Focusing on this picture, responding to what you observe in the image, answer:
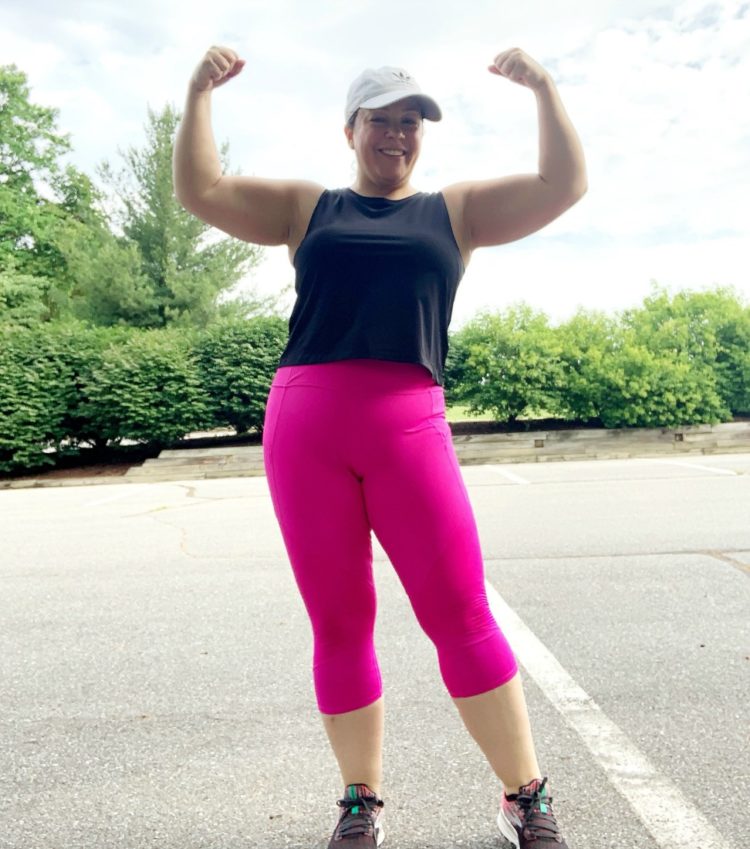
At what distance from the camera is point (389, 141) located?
6.39 ft

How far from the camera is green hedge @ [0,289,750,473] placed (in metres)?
14.8

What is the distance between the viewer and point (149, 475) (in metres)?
13.7

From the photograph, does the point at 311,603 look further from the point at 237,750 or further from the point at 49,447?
the point at 49,447

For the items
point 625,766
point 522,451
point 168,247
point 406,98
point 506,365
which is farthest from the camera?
point 168,247

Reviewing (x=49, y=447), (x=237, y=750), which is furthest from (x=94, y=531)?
(x=49, y=447)

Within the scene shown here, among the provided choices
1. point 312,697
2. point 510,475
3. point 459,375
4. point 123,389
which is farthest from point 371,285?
point 459,375

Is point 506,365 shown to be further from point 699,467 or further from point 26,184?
point 26,184

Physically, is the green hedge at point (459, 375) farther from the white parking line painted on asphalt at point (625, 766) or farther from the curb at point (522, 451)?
the white parking line painted on asphalt at point (625, 766)

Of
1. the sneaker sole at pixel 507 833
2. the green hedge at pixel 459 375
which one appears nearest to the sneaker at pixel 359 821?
the sneaker sole at pixel 507 833

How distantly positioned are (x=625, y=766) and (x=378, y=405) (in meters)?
1.37

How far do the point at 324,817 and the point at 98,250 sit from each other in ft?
76.7

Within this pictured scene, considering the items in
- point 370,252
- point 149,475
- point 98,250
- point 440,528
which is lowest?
point 149,475

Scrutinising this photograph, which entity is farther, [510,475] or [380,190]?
[510,475]

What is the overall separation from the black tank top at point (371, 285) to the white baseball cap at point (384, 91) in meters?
0.27
